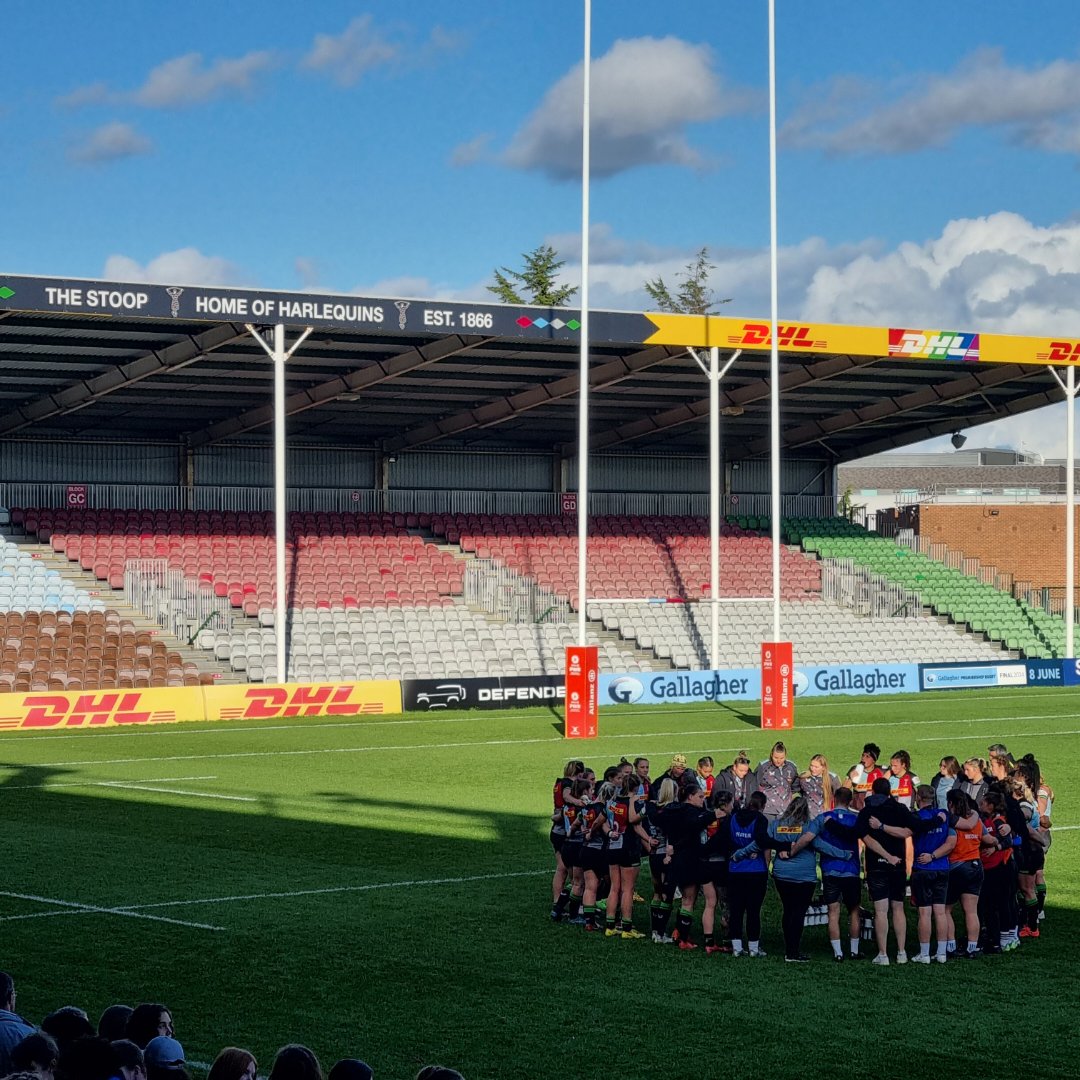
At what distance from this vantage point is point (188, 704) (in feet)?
122

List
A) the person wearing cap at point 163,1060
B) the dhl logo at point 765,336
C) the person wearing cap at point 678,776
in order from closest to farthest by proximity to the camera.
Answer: the person wearing cap at point 163,1060 < the person wearing cap at point 678,776 < the dhl logo at point 765,336

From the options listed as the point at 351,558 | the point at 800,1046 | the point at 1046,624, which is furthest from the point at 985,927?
the point at 1046,624

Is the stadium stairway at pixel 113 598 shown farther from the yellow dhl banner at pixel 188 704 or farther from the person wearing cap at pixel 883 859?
the person wearing cap at pixel 883 859

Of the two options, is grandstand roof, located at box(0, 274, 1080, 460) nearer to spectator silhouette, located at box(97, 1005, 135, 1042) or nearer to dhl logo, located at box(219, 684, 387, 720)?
dhl logo, located at box(219, 684, 387, 720)

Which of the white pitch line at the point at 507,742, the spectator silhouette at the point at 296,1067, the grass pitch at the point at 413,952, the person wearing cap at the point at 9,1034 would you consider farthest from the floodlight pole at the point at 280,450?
the spectator silhouette at the point at 296,1067

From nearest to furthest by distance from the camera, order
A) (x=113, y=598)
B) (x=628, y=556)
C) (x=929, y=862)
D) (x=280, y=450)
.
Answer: (x=929, y=862) < (x=280, y=450) < (x=113, y=598) < (x=628, y=556)

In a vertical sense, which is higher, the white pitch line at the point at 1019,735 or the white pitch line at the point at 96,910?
the white pitch line at the point at 1019,735

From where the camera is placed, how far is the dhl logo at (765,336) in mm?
39031

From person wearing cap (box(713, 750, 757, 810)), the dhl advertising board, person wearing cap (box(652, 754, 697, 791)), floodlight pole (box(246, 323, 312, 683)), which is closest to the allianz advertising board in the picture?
floodlight pole (box(246, 323, 312, 683))

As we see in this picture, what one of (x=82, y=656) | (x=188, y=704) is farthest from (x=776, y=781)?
(x=82, y=656)

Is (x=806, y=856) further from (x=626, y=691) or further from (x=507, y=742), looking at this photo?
(x=626, y=691)

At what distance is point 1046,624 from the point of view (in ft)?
176

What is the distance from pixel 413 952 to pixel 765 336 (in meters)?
26.9

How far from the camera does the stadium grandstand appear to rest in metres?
38.2
